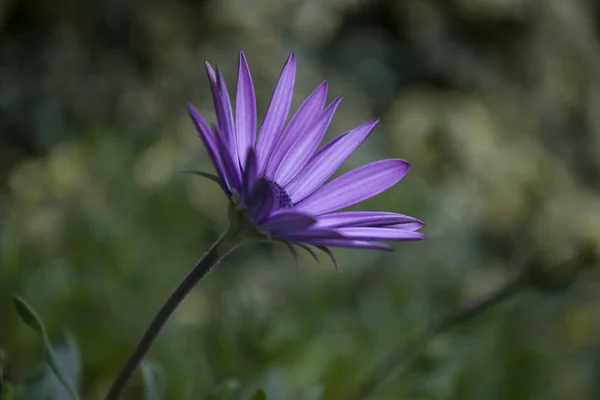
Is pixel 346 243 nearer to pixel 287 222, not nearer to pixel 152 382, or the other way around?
pixel 287 222

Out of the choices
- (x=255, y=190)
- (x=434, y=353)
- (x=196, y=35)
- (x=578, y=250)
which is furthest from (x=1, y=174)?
(x=255, y=190)

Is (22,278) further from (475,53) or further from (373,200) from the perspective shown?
(475,53)

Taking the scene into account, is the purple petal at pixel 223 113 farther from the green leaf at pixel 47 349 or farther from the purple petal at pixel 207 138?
the green leaf at pixel 47 349

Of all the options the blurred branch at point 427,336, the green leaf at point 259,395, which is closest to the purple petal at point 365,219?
the green leaf at point 259,395

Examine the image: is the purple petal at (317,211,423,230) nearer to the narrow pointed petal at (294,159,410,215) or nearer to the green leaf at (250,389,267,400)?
the narrow pointed petal at (294,159,410,215)

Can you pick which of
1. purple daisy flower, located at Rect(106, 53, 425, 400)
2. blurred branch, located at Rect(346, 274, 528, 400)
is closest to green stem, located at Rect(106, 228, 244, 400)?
purple daisy flower, located at Rect(106, 53, 425, 400)

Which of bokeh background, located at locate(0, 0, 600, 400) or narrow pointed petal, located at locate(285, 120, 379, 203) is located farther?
bokeh background, located at locate(0, 0, 600, 400)
